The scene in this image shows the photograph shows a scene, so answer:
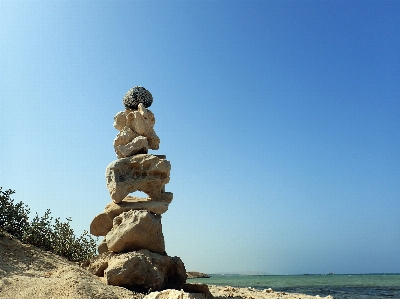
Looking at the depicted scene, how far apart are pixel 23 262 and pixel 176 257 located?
363 centimetres

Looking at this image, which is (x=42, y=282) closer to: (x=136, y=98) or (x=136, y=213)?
(x=136, y=213)

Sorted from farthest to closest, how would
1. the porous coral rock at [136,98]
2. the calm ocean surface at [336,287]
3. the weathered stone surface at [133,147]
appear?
the calm ocean surface at [336,287]
the porous coral rock at [136,98]
the weathered stone surface at [133,147]

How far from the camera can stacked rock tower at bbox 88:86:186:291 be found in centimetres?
729

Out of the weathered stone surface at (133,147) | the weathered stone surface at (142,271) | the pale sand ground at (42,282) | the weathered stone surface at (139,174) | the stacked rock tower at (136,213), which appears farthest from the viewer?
the weathered stone surface at (133,147)

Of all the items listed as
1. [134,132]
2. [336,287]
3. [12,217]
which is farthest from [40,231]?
[336,287]

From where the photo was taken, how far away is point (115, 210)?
9.55 m

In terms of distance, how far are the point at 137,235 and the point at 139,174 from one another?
2.34 meters

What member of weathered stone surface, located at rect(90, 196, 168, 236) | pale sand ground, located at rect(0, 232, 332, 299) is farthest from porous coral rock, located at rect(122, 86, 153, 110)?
pale sand ground, located at rect(0, 232, 332, 299)

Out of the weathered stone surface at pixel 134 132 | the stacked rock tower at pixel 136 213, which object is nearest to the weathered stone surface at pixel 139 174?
the stacked rock tower at pixel 136 213

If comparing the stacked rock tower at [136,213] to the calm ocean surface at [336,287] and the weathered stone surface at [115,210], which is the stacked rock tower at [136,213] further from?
the calm ocean surface at [336,287]

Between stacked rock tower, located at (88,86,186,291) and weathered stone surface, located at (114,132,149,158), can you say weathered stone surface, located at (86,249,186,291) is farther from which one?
weathered stone surface, located at (114,132,149,158)

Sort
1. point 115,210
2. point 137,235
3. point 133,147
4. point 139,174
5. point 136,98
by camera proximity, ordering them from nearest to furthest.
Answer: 1. point 137,235
2. point 115,210
3. point 139,174
4. point 133,147
5. point 136,98

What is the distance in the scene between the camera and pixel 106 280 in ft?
23.9

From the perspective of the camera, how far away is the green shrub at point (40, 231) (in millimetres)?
10461
